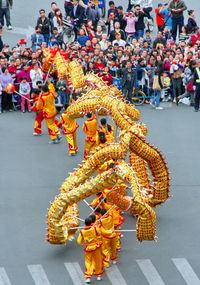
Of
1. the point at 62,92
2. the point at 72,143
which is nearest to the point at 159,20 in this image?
the point at 62,92

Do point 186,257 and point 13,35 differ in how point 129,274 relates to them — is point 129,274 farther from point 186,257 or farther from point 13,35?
point 13,35

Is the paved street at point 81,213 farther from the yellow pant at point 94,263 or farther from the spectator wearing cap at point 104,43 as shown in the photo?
the spectator wearing cap at point 104,43

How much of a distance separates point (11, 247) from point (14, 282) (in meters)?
1.56

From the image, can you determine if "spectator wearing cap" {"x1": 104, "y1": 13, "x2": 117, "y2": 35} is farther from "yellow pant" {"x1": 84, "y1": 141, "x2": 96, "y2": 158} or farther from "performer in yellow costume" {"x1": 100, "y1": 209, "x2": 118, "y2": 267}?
"performer in yellow costume" {"x1": 100, "y1": 209, "x2": 118, "y2": 267}

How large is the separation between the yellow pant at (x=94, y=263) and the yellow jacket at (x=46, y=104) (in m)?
8.28

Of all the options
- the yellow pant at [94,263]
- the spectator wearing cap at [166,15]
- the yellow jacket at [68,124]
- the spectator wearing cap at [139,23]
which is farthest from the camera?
the spectator wearing cap at [166,15]

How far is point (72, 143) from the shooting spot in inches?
955

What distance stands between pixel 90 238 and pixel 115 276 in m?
1.06

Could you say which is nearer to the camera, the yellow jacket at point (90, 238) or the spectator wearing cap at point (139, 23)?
the yellow jacket at point (90, 238)

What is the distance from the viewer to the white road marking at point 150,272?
17.2 metres

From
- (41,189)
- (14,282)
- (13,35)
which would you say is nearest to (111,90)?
(41,189)

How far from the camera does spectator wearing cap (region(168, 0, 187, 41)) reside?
33.2m

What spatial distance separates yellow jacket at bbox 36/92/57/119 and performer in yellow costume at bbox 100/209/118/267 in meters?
7.56

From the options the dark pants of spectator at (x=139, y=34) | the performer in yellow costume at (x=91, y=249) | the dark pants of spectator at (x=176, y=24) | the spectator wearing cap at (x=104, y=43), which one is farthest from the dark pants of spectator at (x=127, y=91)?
the performer in yellow costume at (x=91, y=249)
